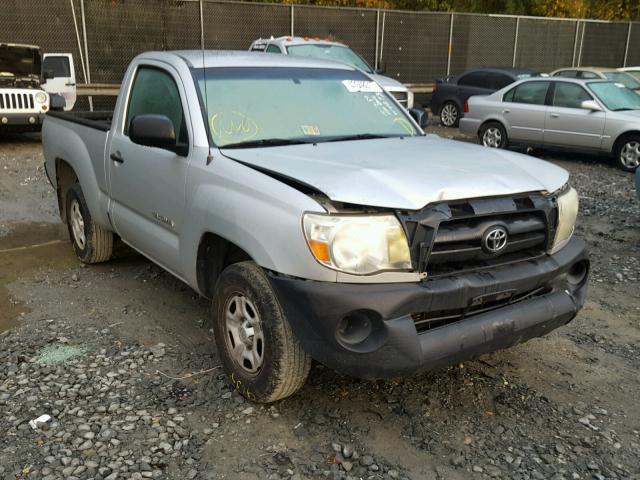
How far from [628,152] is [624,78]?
526 centimetres

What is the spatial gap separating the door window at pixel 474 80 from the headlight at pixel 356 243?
14.1 meters

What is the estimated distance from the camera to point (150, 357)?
415 cm

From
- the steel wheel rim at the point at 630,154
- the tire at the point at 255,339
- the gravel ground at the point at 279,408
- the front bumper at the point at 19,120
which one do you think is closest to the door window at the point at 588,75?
the steel wheel rim at the point at 630,154

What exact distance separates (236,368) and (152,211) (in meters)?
1.39

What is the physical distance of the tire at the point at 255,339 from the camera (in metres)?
3.21

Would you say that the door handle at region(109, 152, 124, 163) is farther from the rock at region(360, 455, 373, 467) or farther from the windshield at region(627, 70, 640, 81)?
the windshield at region(627, 70, 640, 81)

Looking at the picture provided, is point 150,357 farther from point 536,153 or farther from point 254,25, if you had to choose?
point 254,25

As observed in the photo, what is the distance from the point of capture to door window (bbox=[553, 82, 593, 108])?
1156 cm

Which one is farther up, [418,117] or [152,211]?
[418,117]

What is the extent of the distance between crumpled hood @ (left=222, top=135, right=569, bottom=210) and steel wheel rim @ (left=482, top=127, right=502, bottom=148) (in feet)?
29.8

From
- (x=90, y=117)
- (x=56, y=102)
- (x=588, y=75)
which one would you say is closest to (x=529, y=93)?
(x=588, y=75)

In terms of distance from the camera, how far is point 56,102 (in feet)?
40.4

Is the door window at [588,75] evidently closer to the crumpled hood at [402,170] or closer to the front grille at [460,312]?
the crumpled hood at [402,170]

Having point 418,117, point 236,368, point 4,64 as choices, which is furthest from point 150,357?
point 4,64
